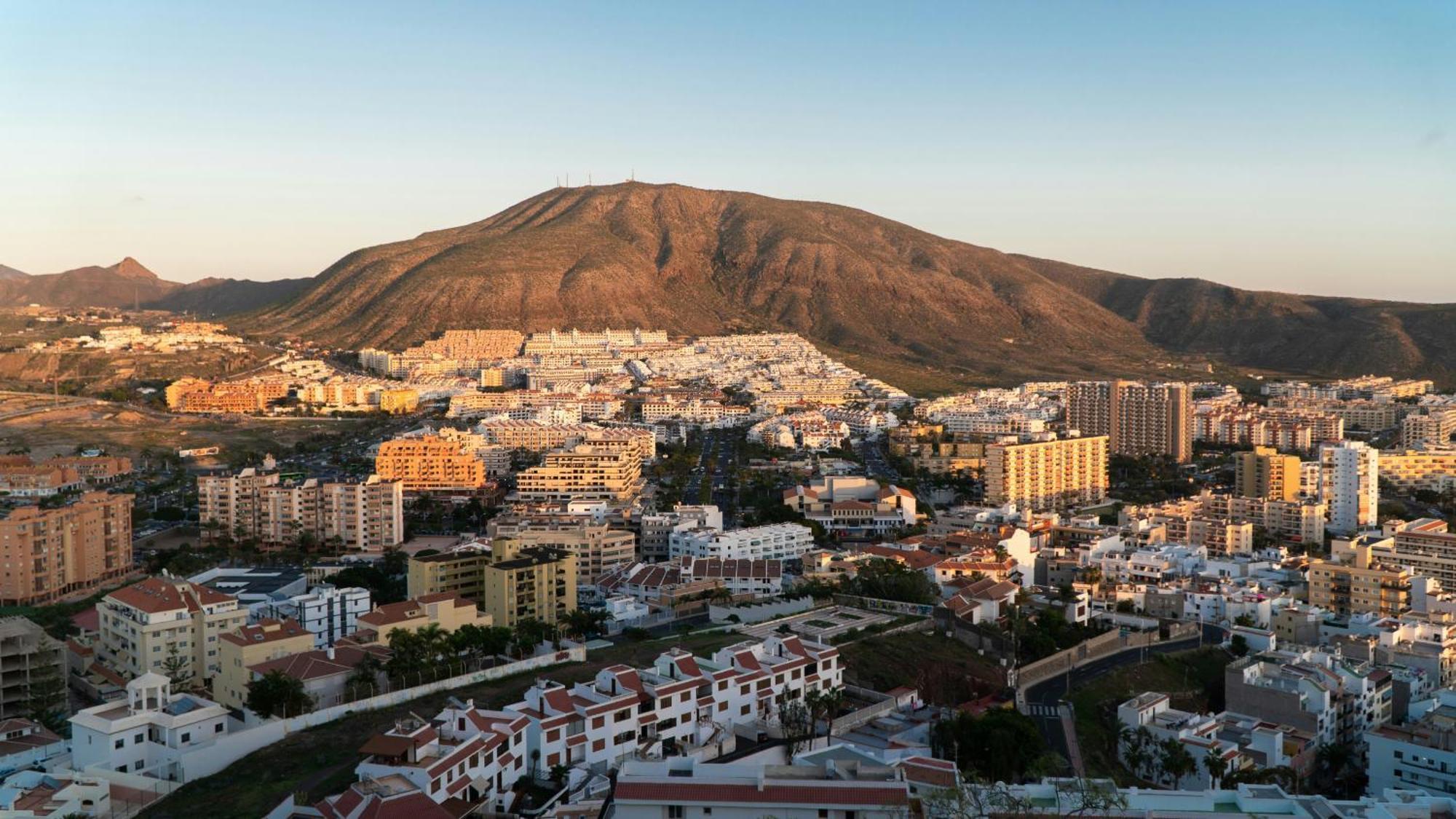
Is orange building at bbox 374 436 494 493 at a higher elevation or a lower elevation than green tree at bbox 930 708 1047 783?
higher

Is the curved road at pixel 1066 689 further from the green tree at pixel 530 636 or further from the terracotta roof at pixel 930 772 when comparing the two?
the green tree at pixel 530 636

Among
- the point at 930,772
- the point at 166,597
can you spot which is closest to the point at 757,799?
the point at 930,772

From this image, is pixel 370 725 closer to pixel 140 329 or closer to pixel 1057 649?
pixel 1057 649

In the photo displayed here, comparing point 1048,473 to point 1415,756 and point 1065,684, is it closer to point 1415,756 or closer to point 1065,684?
point 1065,684

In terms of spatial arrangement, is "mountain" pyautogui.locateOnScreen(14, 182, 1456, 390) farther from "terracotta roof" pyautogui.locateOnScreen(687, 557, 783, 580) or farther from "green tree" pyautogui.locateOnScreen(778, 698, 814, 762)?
"green tree" pyautogui.locateOnScreen(778, 698, 814, 762)

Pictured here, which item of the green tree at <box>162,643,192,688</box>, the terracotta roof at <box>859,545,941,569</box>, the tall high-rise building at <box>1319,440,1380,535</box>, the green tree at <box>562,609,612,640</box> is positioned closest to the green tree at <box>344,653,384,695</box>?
the green tree at <box>162,643,192,688</box>

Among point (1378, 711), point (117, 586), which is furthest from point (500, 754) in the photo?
point (117, 586)
